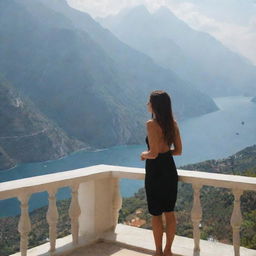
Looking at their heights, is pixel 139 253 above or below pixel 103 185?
below

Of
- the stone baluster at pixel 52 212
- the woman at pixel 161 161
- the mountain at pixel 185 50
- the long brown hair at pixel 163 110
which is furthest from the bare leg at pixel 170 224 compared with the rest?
the mountain at pixel 185 50

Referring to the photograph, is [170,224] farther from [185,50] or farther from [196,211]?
[185,50]

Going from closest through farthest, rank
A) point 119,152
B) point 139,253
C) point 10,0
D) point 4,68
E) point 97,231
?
point 139,253, point 97,231, point 119,152, point 4,68, point 10,0

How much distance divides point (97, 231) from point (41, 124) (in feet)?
188

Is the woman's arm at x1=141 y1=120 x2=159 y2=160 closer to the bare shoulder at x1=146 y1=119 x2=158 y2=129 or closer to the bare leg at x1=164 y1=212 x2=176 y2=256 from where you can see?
the bare shoulder at x1=146 y1=119 x2=158 y2=129

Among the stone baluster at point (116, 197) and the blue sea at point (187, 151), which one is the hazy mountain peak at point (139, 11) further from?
the stone baluster at point (116, 197)

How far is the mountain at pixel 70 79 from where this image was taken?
73.7 m

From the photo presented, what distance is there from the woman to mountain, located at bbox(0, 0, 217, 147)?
66.7 m

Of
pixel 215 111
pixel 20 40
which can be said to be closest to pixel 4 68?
pixel 20 40

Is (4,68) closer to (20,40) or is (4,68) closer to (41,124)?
(20,40)

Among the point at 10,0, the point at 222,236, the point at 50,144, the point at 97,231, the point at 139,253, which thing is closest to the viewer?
the point at 139,253

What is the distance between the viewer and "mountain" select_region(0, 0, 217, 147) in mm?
73688

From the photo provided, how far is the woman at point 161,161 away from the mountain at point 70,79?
6675 cm

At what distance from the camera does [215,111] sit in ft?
357
